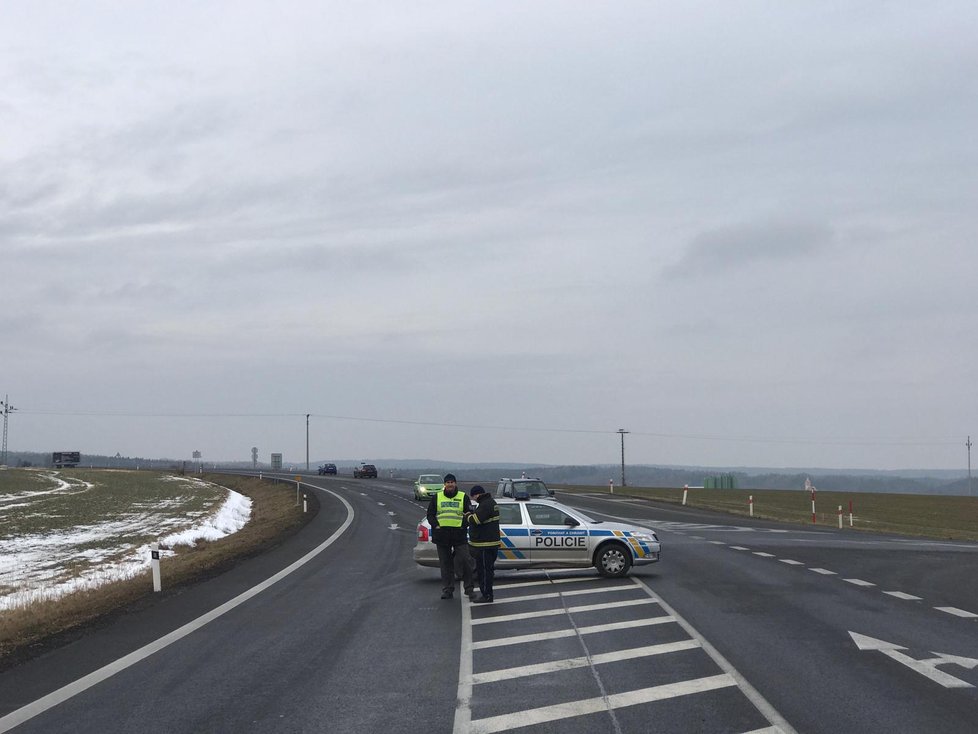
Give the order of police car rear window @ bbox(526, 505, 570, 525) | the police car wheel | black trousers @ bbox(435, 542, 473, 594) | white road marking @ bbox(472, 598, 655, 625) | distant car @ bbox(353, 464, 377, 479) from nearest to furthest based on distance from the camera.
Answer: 1. white road marking @ bbox(472, 598, 655, 625)
2. black trousers @ bbox(435, 542, 473, 594)
3. the police car wheel
4. police car rear window @ bbox(526, 505, 570, 525)
5. distant car @ bbox(353, 464, 377, 479)

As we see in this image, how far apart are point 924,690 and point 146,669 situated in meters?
7.63

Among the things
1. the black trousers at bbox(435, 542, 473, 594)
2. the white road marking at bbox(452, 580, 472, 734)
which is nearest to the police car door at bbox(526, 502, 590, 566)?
the black trousers at bbox(435, 542, 473, 594)

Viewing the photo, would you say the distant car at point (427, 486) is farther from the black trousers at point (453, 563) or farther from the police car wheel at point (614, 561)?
the black trousers at point (453, 563)

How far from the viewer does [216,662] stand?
10.9 m

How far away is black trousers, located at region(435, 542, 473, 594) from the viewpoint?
634 inches

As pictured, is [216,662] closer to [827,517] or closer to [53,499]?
[827,517]

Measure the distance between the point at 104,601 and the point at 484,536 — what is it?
641cm

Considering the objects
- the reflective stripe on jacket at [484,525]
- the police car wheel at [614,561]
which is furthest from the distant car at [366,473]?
the reflective stripe on jacket at [484,525]

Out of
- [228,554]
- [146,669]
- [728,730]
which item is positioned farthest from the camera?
[228,554]

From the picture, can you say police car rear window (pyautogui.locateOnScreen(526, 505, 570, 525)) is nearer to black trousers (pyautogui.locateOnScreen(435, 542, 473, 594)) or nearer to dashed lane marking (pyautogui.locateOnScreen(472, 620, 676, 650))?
black trousers (pyautogui.locateOnScreen(435, 542, 473, 594))

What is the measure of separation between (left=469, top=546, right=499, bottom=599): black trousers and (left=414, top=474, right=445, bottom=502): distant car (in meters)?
38.3

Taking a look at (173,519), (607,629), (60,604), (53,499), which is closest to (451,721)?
(607,629)

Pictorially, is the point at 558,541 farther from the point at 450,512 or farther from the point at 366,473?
the point at 366,473

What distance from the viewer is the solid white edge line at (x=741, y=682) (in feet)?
26.3
